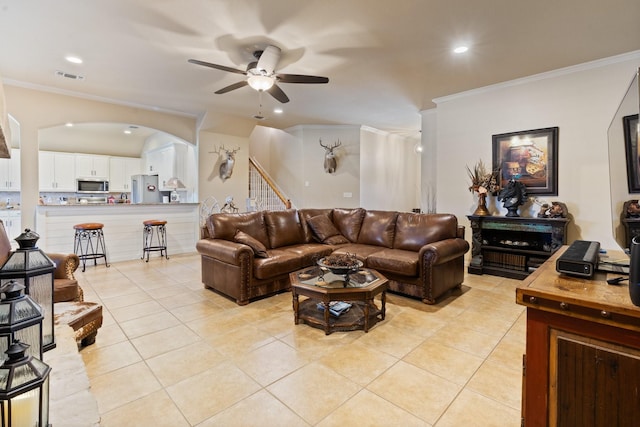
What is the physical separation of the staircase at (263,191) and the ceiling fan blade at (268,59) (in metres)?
4.25

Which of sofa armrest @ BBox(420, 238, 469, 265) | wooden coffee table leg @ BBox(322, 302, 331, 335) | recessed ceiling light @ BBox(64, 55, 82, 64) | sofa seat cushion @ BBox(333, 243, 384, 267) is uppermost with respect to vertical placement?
recessed ceiling light @ BBox(64, 55, 82, 64)

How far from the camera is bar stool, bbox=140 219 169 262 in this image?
18.5ft

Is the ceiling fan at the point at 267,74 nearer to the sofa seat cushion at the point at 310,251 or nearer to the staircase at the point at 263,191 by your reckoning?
the sofa seat cushion at the point at 310,251

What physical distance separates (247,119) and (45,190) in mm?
5585

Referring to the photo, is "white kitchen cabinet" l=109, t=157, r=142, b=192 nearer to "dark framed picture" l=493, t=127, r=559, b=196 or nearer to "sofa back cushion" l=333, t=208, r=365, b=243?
"sofa back cushion" l=333, t=208, r=365, b=243

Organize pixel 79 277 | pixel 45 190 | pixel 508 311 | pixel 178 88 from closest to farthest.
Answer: pixel 508 311 → pixel 79 277 → pixel 178 88 → pixel 45 190

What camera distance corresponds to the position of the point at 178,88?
477 centimetres

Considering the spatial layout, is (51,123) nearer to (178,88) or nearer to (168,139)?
(178,88)

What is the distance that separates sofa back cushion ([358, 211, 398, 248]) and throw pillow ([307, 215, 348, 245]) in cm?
34

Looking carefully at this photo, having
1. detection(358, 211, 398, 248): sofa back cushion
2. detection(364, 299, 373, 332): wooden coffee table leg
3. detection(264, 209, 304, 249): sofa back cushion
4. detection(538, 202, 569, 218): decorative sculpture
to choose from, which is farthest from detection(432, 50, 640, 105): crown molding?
detection(364, 299, 373, 332): wooden coffee table leg

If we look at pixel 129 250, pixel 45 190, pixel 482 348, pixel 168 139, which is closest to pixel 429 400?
pixel 482 348

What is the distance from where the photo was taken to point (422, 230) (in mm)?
3986

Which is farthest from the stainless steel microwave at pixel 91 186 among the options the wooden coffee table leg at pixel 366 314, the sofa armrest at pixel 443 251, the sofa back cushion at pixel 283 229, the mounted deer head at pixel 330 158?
the sofa armrest at pixel 443 251

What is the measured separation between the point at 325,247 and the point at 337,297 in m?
1.58
